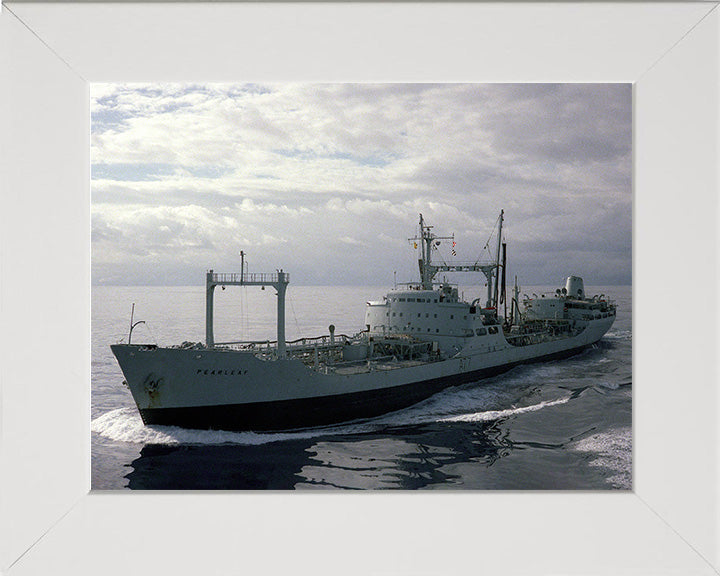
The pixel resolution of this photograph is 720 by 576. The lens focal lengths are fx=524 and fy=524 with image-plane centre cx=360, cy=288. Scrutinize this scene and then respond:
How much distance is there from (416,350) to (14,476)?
9.16 m

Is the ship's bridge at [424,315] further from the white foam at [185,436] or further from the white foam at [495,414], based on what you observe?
the white foam at [185,436]

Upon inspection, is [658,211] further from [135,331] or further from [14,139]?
[135,331]

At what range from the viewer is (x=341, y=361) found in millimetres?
10875

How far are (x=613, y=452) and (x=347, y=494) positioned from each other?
502 cm

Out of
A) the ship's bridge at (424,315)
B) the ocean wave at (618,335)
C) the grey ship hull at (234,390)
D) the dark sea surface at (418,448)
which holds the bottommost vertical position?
the dark sea surface at (418,448)

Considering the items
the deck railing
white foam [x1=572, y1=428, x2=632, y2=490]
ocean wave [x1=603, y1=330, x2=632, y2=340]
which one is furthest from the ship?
ocean wave [x1=603, y1=330, x2=632, y2=340]

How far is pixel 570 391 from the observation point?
12016 millimetres

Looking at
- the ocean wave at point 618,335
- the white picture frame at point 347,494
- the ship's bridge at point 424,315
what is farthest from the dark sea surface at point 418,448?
the ocean wave at point 618,335

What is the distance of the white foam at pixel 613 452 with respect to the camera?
20.7ft

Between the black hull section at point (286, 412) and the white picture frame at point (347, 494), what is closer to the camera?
the white picture frame at point (347, 494)

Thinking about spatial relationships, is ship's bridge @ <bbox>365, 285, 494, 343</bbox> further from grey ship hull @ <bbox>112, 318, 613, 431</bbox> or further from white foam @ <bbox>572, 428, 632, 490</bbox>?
white foam @ <bbox>572, 428, 632, 490</bbox>

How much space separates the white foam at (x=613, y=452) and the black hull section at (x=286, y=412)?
11.2 ft

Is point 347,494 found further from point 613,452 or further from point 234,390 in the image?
point 613,452

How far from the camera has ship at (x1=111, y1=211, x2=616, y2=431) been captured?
808 cm
